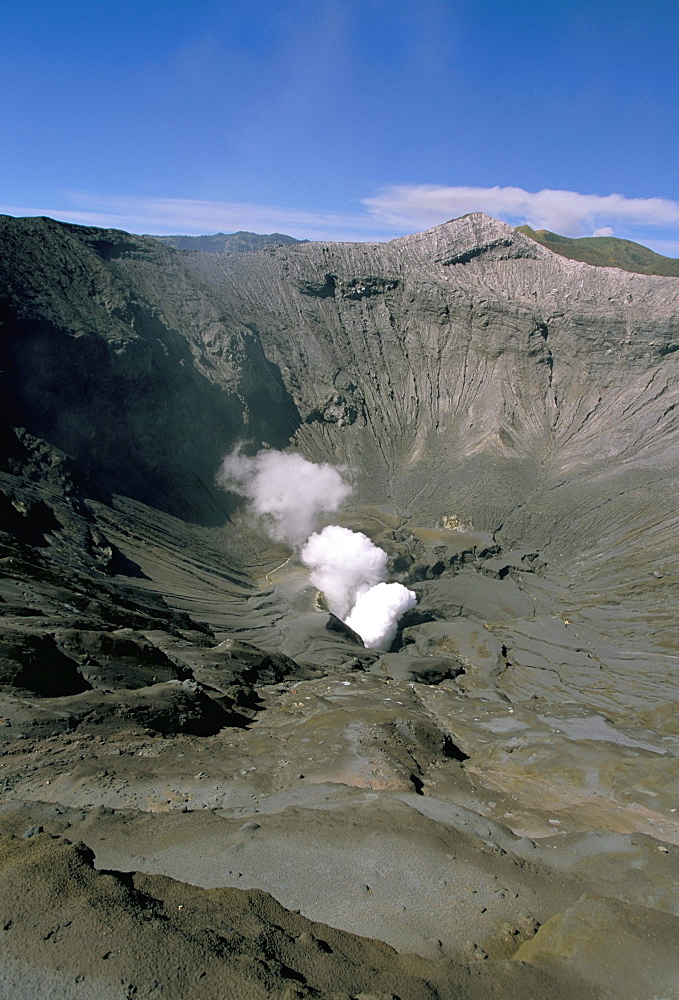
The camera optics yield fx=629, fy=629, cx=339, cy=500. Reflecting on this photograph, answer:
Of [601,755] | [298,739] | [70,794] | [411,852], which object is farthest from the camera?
[601,755]

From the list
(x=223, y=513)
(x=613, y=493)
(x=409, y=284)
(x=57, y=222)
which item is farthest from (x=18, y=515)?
(x=409, y=284)

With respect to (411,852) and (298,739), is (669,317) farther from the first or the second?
(411,852)

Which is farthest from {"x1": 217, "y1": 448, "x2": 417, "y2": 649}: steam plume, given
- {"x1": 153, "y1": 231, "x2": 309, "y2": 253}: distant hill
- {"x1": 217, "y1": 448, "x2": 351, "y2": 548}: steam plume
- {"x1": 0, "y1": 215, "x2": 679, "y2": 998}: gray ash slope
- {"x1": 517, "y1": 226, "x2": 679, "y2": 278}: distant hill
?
{"x1": 517, "y1": 226, "x2": 679, "y2": 278}: distant hill

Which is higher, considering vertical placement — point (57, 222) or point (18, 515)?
point (57, 222)

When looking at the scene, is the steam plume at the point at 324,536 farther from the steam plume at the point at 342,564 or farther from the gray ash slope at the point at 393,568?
the gray ash slope at the point at 393,568

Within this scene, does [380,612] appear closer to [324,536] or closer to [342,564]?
[342,564]

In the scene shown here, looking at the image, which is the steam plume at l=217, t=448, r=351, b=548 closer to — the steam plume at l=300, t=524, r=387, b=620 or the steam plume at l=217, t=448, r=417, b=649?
the steam plume at l=217, t=448, r=417, b=649

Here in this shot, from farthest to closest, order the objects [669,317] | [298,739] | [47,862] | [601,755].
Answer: [669,317] < [601,755] < [298,739] < [47,862]

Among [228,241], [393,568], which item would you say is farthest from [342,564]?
[228,241]
